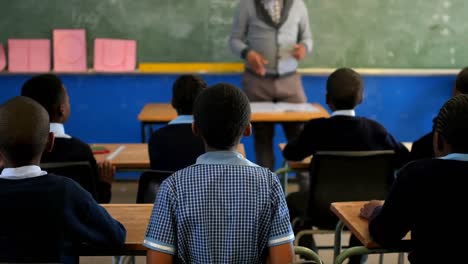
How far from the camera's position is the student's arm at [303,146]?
2.96 metres

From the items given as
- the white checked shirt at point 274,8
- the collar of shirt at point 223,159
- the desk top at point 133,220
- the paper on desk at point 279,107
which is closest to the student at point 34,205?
the desk top at point 133,220

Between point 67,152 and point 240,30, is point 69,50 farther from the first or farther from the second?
point 67,152

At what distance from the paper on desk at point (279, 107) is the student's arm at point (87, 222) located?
2.60m

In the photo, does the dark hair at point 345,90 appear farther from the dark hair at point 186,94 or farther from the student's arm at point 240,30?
Result: the student's arm at point 240,30

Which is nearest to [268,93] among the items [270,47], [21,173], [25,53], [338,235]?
[270,47]

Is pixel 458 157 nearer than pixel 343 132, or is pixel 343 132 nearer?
pixel 458 157

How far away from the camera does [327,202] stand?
114 inches

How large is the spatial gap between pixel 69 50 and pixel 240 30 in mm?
1534

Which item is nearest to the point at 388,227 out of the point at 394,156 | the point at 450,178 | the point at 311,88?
the point at 450,178

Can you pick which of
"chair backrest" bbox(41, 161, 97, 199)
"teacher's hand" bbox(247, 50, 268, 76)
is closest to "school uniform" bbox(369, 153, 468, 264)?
"chair backrest" bbox(41, 161, 97, 199)

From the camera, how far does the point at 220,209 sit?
1624 millimetres

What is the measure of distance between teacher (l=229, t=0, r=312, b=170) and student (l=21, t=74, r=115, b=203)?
185 centimetres

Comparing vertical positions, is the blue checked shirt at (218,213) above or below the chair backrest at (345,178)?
above

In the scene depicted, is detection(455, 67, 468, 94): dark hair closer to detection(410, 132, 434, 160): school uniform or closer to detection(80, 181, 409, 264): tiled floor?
detection(410, 132, 434, 160): school uniform
